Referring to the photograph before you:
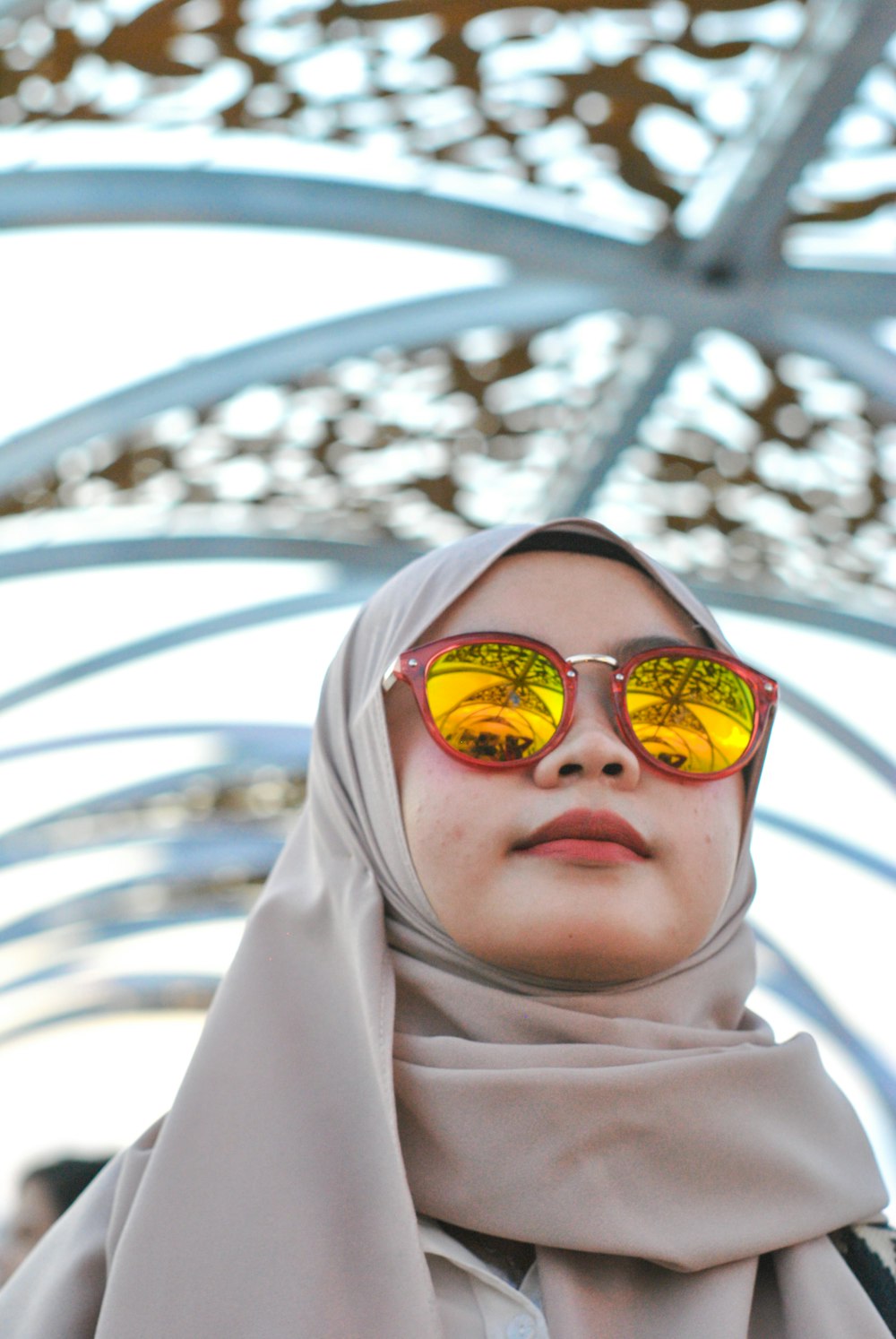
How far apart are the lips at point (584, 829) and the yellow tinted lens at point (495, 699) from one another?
10cm

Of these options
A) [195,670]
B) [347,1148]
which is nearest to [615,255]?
[195,670]

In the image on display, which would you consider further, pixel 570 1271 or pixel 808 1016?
pixel 808 1016

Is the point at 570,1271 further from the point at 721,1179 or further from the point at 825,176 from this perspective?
the point at 825,176

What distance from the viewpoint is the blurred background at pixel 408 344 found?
21.4ft

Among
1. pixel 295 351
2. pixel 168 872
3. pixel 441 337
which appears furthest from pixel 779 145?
pixel 168 872

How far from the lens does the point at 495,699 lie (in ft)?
6.03

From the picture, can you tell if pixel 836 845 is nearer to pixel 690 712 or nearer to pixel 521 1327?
pixel 690 712

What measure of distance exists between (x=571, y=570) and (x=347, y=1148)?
879mm

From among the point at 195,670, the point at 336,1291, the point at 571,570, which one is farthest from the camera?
the point at 195,670

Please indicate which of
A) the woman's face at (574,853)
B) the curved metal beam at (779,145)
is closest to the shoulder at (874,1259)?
the woman's face at (574,853)

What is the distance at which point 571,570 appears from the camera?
2080 millimetres

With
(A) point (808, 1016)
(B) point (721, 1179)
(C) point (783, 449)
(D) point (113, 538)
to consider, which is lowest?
(A) point (808, 1016)

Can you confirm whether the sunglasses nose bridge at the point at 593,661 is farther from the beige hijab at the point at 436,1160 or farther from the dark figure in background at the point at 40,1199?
the dark figure in background at the point at 40,1199

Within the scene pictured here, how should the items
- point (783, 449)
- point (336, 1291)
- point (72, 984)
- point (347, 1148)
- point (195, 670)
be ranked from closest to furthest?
point (336, 1291) → point (347, 1148) → point (783, 449) → point (195, 670) → point (72, 984)
